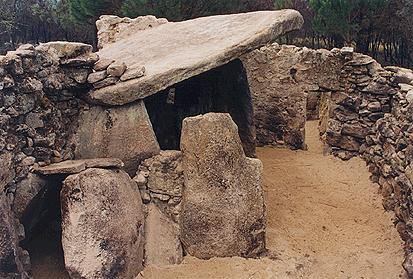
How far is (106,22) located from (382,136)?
5252mm

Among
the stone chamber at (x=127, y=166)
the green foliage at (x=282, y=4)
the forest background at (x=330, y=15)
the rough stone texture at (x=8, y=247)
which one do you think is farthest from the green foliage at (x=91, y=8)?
the rough stone texture at (x=8, y=247)

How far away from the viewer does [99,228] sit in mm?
4363

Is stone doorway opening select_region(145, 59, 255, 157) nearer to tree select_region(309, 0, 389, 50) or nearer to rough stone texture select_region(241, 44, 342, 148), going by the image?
rough stone texture select_region(241, 44, 342, 148)

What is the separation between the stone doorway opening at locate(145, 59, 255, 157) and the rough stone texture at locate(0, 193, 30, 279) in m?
2.91

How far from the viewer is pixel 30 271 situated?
182 inches

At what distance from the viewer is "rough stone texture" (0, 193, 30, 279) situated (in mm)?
4188

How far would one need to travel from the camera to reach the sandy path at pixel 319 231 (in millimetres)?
4887

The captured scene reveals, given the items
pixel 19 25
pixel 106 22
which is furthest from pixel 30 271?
pixel 19 25

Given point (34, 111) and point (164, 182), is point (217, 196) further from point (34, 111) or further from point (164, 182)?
point (34, 111)

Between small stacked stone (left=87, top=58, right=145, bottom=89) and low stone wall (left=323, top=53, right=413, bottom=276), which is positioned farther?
low stone wall (left=323, top=53, right=413, bottom=276)

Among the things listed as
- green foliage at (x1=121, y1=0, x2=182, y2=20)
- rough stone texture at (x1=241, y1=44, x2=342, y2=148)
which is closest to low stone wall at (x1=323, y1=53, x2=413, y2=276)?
rough stone texture at (x1=241, y1=44, x2=342, y2=148)

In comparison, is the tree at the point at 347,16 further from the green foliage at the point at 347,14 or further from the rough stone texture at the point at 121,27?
the rough stone texture at the point at 121,27

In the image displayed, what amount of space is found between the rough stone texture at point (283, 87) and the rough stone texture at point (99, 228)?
429 cm

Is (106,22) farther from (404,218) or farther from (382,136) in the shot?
(404,218)
